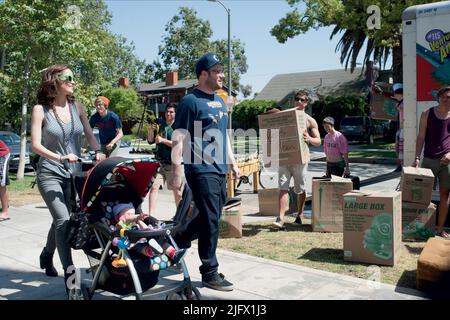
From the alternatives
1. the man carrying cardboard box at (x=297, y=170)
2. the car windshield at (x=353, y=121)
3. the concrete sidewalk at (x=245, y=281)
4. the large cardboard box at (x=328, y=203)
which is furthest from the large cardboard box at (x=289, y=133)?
the car windshield at (x=353, y=121)

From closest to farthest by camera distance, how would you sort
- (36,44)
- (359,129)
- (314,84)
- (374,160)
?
(36,44) → (374,160) → (359,129) → (314,84)

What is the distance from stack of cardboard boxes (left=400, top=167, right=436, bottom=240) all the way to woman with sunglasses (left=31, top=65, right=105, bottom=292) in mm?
3864

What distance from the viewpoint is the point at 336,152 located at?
321 inches

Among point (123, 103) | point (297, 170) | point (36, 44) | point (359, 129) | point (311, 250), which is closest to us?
point (311, 250)

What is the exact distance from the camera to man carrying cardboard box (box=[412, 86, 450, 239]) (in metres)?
5.88

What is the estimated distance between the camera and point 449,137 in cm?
591

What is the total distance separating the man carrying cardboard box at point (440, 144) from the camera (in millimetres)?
5879

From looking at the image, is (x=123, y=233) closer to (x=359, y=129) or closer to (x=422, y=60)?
(x=422, y=60)

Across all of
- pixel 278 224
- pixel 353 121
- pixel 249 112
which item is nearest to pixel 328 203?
pixel 278 224

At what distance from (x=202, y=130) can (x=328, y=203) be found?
277 cm

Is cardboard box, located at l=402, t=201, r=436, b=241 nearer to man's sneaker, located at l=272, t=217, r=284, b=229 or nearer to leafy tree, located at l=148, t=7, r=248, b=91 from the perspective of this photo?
man's sneaker, located at l=272, t=217, r=284, b=229

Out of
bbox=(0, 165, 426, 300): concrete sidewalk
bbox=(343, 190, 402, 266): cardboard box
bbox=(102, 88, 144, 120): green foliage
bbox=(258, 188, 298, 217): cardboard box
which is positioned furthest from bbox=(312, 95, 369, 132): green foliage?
bbox=(0, 165, 426, 300): concrete sidewalk
